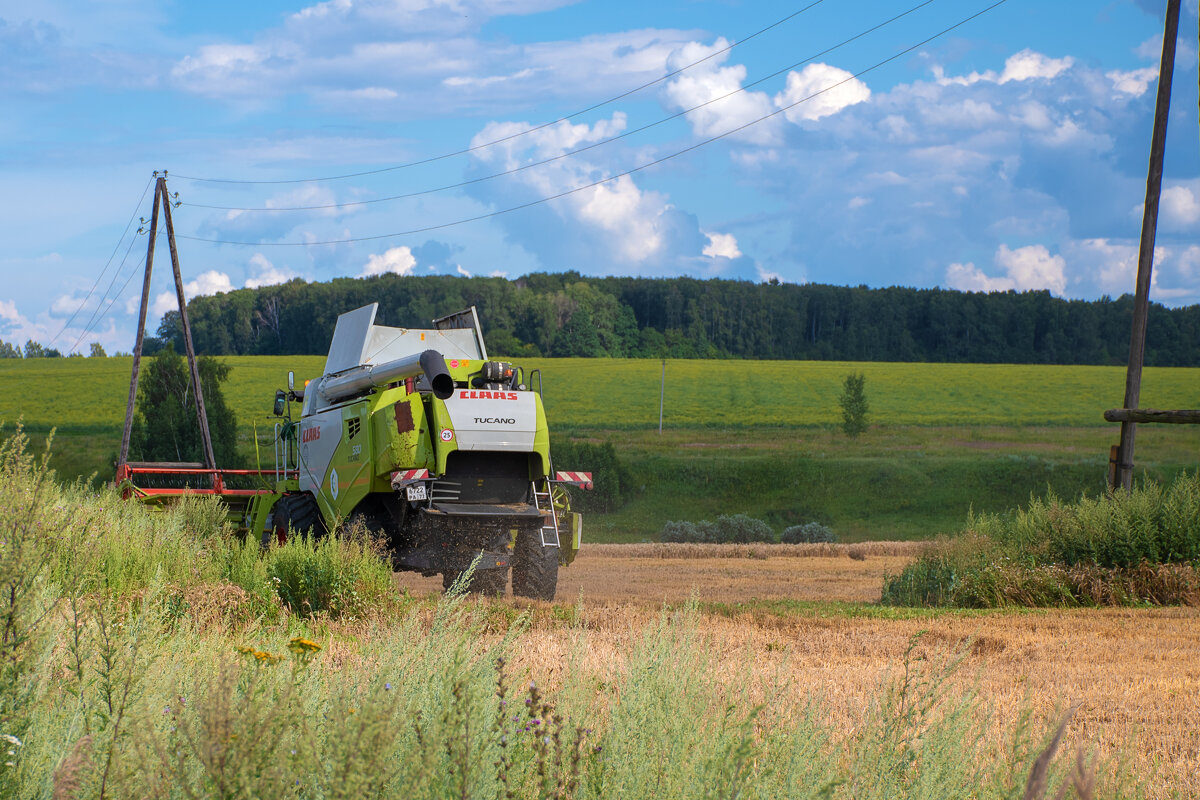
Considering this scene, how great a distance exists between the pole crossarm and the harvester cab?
7169 mm

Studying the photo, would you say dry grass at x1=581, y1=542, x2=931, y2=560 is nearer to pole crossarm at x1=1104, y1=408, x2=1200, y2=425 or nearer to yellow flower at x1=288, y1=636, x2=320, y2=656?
pole crossarm at x1=1104, y1=408, x2=1200, y2=425

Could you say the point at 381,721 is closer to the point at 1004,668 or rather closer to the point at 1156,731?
the point at 1156,731

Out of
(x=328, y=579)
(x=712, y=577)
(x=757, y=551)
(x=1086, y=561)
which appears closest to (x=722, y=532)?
(x=757, y=551)

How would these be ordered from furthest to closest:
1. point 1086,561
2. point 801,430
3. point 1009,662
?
1. point 801,430
2. point 1086,561
3. point 1009,662

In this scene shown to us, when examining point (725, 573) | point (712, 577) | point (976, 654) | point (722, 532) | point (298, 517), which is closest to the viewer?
point (976, 654)

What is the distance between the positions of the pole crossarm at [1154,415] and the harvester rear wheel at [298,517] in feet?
34.3

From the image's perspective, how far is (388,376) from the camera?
41.8ft

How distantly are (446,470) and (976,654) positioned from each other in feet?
21.1

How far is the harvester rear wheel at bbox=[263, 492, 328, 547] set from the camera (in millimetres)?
13898

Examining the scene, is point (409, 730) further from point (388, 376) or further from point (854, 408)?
point (854, 408)

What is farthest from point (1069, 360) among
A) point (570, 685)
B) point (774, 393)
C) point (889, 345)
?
point (570, 685)

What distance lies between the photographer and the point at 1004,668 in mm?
7625

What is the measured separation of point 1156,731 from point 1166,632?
3.99 metres

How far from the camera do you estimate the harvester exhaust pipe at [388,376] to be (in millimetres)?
11984
